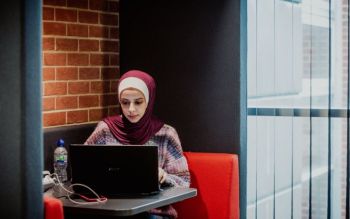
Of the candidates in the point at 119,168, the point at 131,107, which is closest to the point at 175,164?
the point at 131,107

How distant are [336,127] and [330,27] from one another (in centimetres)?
55

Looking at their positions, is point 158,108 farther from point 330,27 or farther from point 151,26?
point 330,27

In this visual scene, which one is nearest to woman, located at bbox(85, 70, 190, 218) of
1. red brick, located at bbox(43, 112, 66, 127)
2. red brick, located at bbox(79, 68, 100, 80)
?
red brick, located at bbox(43, 112, 66, 127)

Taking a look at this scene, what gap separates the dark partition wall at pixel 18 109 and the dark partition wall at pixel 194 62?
4.77ft

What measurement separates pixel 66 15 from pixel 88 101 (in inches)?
22.3

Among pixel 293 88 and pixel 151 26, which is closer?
pixel 293 88

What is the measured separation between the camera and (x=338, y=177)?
3455mm

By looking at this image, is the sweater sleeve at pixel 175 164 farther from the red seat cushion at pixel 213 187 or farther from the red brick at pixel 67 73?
the red brick at pixel 67 73

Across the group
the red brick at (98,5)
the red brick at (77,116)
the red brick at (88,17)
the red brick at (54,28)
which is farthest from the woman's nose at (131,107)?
the red brick at (98,5)

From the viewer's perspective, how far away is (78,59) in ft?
12.7

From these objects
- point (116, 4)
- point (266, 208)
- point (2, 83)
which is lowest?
point (266, 208)

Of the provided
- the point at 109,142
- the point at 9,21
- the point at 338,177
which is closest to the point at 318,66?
the point at 338,177

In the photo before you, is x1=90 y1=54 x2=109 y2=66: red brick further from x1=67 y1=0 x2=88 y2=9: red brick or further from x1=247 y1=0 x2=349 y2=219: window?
x1=247 y1=0 x2=349 y2=219: window

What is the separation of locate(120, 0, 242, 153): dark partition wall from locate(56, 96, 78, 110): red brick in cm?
45
